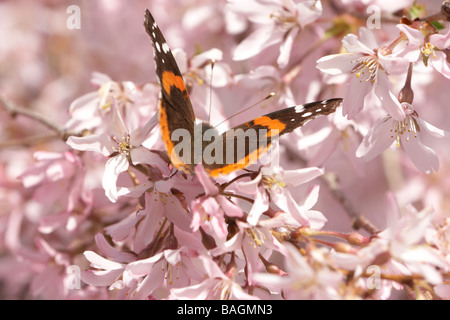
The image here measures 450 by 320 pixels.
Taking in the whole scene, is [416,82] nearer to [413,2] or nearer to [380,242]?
[413,2]

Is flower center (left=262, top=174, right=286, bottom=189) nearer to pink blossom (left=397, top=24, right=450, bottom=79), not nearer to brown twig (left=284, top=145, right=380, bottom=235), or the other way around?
brown twig (left=284, top=145, right=380, bottom=235)

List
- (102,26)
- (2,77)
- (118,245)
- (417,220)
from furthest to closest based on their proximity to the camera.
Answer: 1. (2,77)
2. (102,26)
3. (118,245)
4. (417,220)

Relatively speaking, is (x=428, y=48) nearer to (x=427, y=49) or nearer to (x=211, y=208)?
(x=427, y=49)

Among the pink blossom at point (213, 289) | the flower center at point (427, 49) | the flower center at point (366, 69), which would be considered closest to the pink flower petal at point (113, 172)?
the pink blossom at point (213, 289)

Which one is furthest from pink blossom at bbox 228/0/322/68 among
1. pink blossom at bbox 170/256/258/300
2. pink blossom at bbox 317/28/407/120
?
→ pink blossom at bbox 170/256/258/300

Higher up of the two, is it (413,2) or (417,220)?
(413,2)

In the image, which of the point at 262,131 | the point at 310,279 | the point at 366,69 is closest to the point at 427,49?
the point at 366,69
